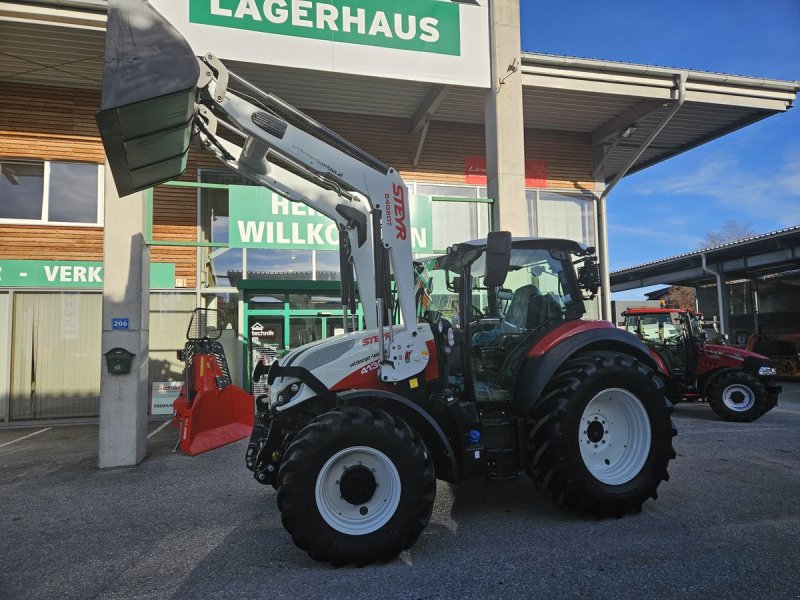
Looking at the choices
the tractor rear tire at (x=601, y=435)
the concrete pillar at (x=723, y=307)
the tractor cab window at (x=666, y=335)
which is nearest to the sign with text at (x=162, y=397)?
the tractor rear tire at (x=601, y=435)

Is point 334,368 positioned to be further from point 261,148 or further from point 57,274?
point 57,274

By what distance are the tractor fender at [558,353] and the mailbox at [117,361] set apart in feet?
16.1

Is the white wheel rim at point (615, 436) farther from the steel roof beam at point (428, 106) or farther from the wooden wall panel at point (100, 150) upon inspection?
the wooden wall panel at point (100, 150)

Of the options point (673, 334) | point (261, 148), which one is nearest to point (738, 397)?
point (673, 334)

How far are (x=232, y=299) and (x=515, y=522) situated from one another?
8.47 metres

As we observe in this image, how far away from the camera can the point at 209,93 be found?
12.6ft

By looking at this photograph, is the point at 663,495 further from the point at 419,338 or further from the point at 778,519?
the point at 419,338

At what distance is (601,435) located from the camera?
428cm

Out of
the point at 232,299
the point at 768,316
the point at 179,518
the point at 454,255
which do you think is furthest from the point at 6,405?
the point at 768,316

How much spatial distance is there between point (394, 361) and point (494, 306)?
1.15 m

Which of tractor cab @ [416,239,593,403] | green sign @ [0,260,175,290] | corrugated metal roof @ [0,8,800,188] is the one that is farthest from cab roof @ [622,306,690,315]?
green sign @ [0,260,175,290]

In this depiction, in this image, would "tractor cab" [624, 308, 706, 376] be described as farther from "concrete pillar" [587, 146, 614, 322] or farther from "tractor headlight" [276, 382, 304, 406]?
"tractor headlight" [276, 382, 304, 406]

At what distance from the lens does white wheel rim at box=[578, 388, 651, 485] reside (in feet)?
13.9

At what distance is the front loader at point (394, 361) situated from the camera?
341 centimetres
